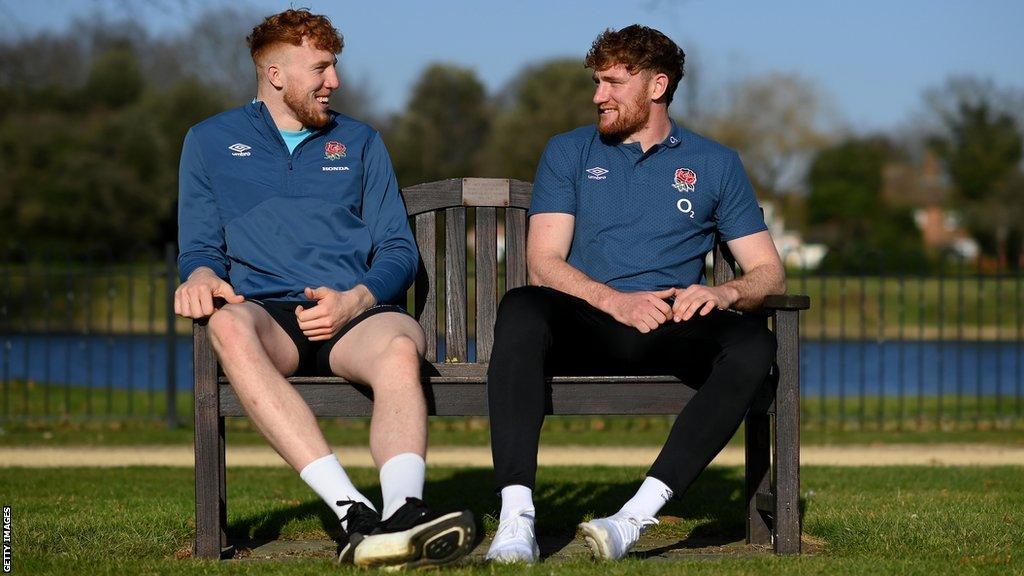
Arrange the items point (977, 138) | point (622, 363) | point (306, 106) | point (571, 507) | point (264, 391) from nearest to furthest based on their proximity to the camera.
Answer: point (264, 391)
point (622, 363)
point (306, 106)
point (571, 507)
point (977, 138)

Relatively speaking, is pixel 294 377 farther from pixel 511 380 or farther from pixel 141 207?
pixel 141 207

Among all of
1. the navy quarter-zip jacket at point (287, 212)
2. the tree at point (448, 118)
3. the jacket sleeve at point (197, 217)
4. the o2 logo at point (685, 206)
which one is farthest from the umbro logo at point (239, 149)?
the tree at point (448, 118)

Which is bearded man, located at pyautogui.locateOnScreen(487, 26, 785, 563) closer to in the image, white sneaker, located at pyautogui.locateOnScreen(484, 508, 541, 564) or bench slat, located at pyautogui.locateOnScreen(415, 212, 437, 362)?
white sneaker, located at pyautogui.locateOnScreen(484, 508, 541, 564)

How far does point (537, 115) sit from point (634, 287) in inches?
1212

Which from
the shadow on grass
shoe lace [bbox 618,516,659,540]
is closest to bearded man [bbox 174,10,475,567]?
shoe lace [bbox 618,516,659,540]

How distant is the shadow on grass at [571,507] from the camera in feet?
15.0

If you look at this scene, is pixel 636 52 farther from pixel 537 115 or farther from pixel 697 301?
pixel 537 115

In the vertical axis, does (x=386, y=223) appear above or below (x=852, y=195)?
below

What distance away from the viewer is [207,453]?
3.99 m

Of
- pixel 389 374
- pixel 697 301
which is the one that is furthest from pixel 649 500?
pixel 389 374

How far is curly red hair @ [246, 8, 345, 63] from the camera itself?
4.32 meters

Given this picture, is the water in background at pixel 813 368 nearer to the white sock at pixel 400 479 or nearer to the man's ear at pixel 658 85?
the man's ear at pixel 658 85

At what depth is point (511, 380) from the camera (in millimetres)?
3748

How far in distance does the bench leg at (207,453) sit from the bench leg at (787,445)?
1.75m
